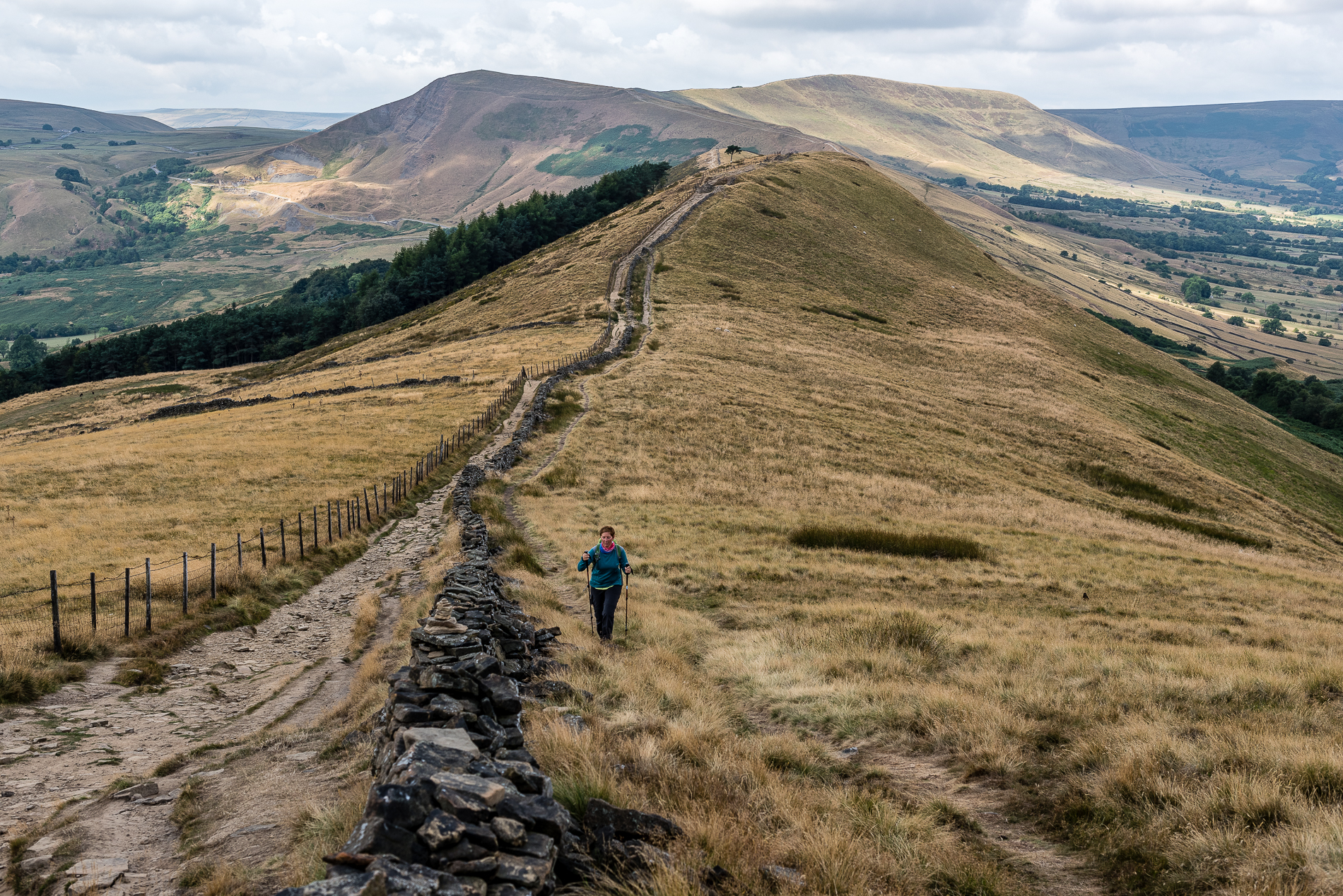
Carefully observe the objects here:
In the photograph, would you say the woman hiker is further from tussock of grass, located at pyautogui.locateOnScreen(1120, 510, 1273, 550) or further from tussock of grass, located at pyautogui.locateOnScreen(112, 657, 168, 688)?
tussock of grass, located at pyautogui.locateOnScreen(1120, 510, 1273, 550)

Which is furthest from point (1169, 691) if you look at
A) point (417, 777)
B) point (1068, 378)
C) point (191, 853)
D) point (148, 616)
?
point (1068, 378)

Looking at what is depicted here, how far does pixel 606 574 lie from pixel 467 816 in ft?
30.9

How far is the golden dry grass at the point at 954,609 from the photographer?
288 inches

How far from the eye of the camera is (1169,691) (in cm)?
1130

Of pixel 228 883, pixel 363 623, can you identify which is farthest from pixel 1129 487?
pixel 228 883

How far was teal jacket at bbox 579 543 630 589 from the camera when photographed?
14812 millimetres

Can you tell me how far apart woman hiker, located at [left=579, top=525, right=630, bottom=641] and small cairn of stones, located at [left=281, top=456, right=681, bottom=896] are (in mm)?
5281

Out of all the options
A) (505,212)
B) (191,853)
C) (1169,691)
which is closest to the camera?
(191,853)

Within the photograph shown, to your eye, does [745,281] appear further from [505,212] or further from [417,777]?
[417,777]

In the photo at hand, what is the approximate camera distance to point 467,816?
5.40m

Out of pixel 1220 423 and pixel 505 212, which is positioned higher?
pixel 505 212

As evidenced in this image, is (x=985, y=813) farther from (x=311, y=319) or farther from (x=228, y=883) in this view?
(x=311, y=319)

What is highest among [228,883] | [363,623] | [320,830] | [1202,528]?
[320,830]

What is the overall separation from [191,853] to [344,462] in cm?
3154
